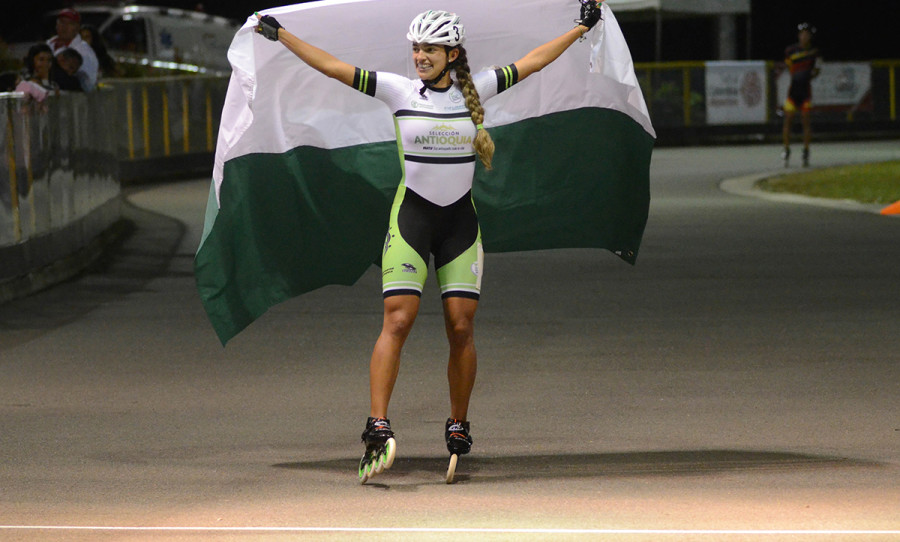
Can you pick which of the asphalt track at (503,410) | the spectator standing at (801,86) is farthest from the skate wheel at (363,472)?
the spectator standing at (801,86)

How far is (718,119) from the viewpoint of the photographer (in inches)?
1511

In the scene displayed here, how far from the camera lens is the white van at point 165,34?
34.9m

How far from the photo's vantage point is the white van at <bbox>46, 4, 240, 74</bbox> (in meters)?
34.9

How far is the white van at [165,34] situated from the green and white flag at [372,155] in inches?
1009

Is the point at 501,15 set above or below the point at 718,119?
above

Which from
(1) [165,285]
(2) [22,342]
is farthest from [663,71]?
(2) [22,342]

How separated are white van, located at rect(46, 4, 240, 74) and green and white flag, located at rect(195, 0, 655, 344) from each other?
2563cm

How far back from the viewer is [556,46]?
25.4 ft

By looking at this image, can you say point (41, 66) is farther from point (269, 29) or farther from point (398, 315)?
point (398, 315)

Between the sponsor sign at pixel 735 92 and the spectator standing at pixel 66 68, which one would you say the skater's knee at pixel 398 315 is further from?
the sponsor sign at pixel 735 92

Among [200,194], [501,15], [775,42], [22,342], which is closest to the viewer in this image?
[501,15]

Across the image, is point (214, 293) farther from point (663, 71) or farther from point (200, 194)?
point (663, 71)

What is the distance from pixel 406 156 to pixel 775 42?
154 feet

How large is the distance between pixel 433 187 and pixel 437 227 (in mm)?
183
